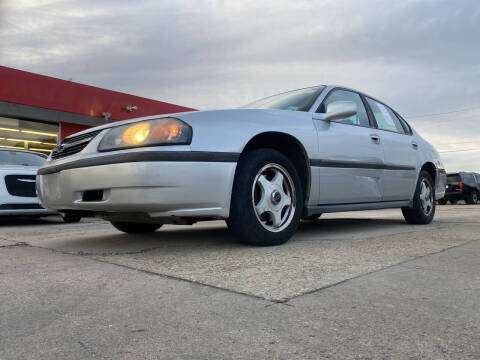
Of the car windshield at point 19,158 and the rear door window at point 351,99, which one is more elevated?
the rear door window at point 351,99

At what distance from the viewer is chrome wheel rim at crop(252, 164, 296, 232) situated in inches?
120

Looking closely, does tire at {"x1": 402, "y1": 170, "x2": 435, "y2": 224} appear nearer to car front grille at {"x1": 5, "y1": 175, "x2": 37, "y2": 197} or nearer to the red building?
car front grille at {"x1": 5, "y1": 175, "x2": 37, "y2": 197}

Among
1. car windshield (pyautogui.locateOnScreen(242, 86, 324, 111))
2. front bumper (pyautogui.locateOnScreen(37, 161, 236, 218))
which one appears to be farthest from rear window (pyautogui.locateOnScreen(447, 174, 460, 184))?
front bumper (pyautogui.locateOnScreen(37, 161, 236, 218))

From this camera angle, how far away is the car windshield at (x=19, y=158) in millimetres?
6477

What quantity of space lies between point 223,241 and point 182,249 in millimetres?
494

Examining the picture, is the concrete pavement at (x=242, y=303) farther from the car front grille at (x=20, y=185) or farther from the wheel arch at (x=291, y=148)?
the car front grille at (x=20, y=185)

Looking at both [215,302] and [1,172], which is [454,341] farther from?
[1,172]

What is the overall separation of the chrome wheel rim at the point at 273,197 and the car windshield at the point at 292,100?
0.75 m

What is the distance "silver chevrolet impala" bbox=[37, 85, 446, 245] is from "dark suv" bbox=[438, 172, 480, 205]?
18.0 meters

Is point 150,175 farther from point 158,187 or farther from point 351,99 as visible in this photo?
point 351,99

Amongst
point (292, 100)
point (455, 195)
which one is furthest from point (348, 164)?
point (455, 195)

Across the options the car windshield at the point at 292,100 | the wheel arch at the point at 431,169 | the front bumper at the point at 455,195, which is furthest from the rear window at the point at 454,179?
the car windshield at the point at 292,100

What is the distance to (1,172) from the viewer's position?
580cm

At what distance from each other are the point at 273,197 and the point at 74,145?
5.15 feet
